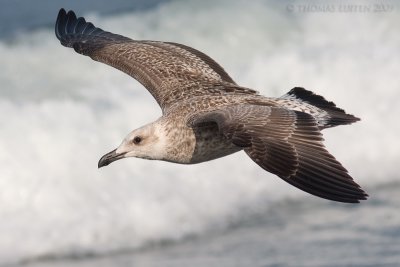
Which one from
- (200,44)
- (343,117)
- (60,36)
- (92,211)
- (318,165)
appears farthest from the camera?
(200,44)

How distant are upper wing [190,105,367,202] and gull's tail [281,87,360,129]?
23.3 inches

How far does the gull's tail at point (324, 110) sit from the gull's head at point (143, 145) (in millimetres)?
1142

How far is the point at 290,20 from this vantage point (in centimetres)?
2161

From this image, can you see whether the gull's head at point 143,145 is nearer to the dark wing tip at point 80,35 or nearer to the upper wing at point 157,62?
the upper wing at point 157,62

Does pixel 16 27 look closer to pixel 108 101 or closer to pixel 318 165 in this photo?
pixel 108 101

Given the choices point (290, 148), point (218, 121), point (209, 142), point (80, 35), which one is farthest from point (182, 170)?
point (290, 148)

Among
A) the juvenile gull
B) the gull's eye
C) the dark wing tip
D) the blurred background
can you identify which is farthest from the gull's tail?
the blurred background

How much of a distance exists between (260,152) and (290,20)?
38.0ft

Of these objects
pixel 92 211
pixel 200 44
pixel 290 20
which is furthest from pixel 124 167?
pixel 290 20

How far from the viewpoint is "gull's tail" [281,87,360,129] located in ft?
37.1

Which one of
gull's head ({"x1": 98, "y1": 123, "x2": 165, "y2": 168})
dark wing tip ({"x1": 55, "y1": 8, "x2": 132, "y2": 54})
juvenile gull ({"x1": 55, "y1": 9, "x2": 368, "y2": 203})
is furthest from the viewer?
dark wing tip ({"x1": 55, "y1": 8, "x2": 132, "y2": 54})

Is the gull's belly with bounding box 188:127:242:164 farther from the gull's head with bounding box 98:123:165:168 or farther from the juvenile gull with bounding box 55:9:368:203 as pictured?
the gull's head with bounding box 98:123:165:168

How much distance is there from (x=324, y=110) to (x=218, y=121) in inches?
54.8

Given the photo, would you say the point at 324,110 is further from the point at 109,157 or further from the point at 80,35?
the point at 80,35
